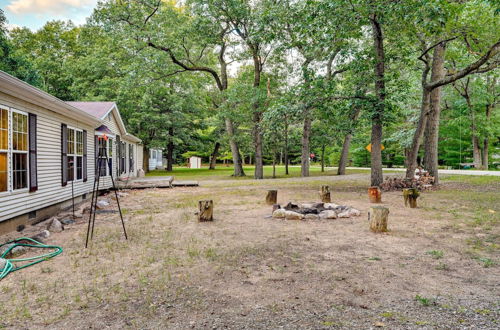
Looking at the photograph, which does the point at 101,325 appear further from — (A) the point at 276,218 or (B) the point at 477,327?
(A) the point at 276,218

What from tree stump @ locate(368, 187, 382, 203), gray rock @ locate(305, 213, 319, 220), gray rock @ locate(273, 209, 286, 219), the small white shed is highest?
the small white shed

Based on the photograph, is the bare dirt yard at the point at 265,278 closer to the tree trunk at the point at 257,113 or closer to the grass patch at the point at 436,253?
the grass patch at the point at 436,253

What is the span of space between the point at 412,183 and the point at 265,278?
9.56m

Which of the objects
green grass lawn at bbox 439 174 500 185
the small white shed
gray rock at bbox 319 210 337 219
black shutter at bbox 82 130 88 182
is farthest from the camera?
the small white shed

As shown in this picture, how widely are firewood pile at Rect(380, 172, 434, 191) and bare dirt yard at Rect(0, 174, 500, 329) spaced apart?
203 inches

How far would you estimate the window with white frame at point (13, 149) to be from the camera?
5.36 meters

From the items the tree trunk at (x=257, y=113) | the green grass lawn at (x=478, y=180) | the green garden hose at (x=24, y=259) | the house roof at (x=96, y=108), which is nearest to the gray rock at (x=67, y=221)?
the green garden hose at (x=24, y=259)

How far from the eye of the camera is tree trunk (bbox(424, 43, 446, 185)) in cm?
1093

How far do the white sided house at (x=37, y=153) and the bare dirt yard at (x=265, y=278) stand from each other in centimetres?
134

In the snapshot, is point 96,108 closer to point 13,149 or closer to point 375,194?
point 13,149

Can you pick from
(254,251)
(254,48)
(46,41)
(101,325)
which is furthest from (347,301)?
(46,41)

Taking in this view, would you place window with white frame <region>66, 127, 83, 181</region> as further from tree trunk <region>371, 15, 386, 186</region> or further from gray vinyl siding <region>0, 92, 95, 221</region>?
tree trunk <region>371, 15, 386, 186</region>

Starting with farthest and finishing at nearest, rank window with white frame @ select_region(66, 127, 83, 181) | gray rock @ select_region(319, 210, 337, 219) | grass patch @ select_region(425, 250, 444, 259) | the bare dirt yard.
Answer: window with white frame @ select_region(66, 127, 83, 181) < gray rock @ select_region(319, 210, 337, 219) < grass patch @ select_region(425, 250, 444, 259) < the bare dirt yard

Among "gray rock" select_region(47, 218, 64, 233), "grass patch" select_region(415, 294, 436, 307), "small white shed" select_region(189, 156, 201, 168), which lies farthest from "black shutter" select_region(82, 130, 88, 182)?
"small white shed" select_region(189, 156, 201, 168)
